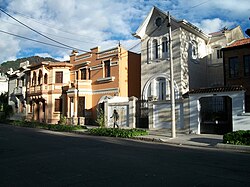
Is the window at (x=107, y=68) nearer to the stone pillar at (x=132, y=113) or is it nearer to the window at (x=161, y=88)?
the window at (x=161, y=88)

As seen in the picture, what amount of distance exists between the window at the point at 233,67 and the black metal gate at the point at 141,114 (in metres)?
7.54

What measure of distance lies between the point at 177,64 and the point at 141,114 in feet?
17.6

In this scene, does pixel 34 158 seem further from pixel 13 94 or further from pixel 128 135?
pixel 13 94

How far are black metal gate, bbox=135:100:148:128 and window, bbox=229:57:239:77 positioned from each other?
24.7ft

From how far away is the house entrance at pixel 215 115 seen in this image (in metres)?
18.2

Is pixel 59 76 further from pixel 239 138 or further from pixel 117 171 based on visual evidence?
pixel 117 171

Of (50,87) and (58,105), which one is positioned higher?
(50,87)

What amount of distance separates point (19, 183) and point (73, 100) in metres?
23.1

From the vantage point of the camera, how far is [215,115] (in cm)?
1880

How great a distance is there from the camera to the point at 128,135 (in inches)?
666

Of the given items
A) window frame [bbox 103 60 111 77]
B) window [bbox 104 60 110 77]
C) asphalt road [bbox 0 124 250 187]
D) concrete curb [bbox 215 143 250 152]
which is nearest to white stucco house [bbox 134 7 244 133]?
window frame [bbox 103 60 111 77]

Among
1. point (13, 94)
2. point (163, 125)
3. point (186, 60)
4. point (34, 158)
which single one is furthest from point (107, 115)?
point (13, 94)

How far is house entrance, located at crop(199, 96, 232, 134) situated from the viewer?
18.2 m

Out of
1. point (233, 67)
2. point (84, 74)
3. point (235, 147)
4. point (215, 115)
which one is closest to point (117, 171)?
point (235, 147)
